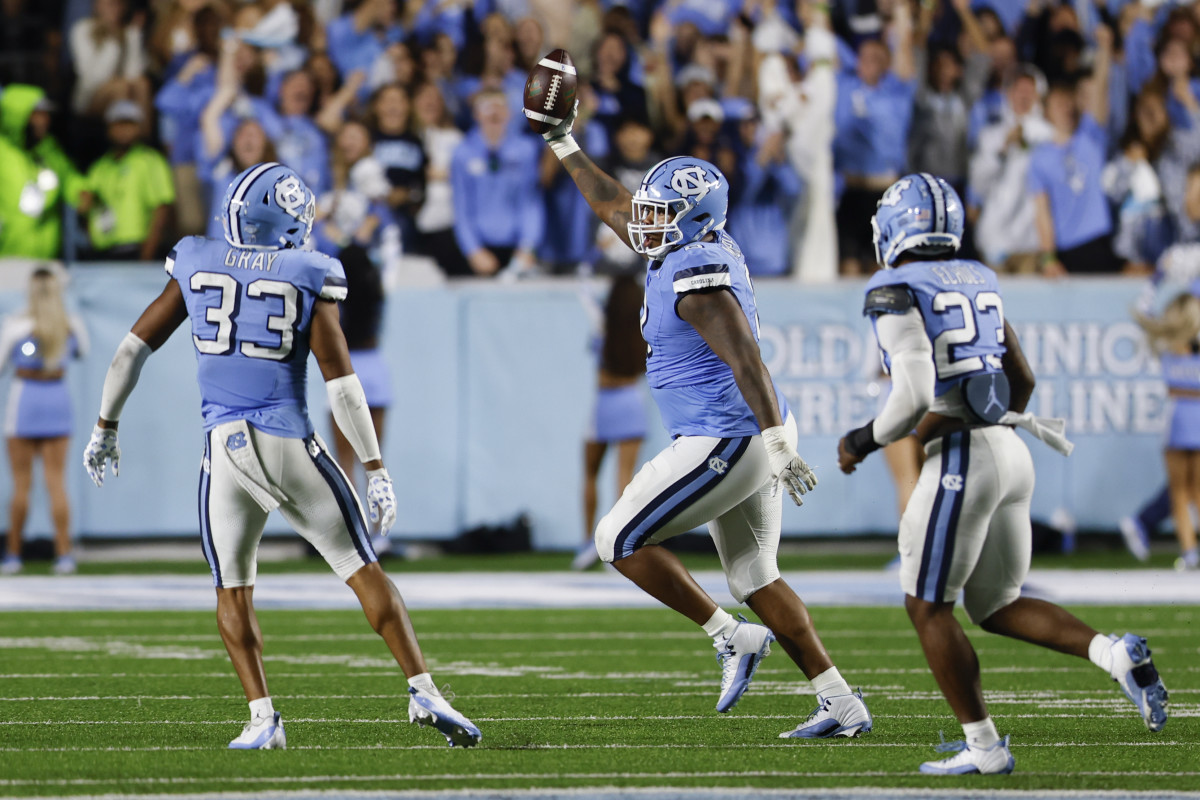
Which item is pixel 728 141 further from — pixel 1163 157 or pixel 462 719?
pixel 462 719

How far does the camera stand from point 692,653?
23.6 feet

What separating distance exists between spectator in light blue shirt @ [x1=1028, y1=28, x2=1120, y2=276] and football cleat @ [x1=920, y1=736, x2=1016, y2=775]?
840cm

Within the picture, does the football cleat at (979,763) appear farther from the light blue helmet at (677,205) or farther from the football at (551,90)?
the football at (551,90)

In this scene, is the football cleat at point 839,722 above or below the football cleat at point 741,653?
below

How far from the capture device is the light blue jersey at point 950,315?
4.33 meters

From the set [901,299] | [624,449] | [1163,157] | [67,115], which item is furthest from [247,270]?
[1163,157]

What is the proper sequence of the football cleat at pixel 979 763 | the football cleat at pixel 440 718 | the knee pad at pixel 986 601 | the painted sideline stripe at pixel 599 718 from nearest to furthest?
1. the football cleat at pixel 979 763
2. the knee pad at pixel 986 601
3. the football cleat at pixel 440 718
4. the painted sideline stripe at pixel 599 718

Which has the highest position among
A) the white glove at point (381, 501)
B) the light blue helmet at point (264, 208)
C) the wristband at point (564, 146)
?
the wristband at point (564, 146)

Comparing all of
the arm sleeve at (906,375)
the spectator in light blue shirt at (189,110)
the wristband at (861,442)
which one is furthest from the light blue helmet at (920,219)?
the spectator in light blue shirt at (189,110)

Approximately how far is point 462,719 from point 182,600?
16.3ft

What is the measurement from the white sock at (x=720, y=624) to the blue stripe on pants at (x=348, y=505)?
1.01 meters

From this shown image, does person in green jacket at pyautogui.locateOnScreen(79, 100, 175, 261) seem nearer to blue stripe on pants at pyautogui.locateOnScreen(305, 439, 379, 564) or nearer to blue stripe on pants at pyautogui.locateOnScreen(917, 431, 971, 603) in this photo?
blue stripe on pants at pyautogui.locateOnScreen(305, 439, 379, 564)

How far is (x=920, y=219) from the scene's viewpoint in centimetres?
442

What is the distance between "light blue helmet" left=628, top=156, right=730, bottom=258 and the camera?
498cm
